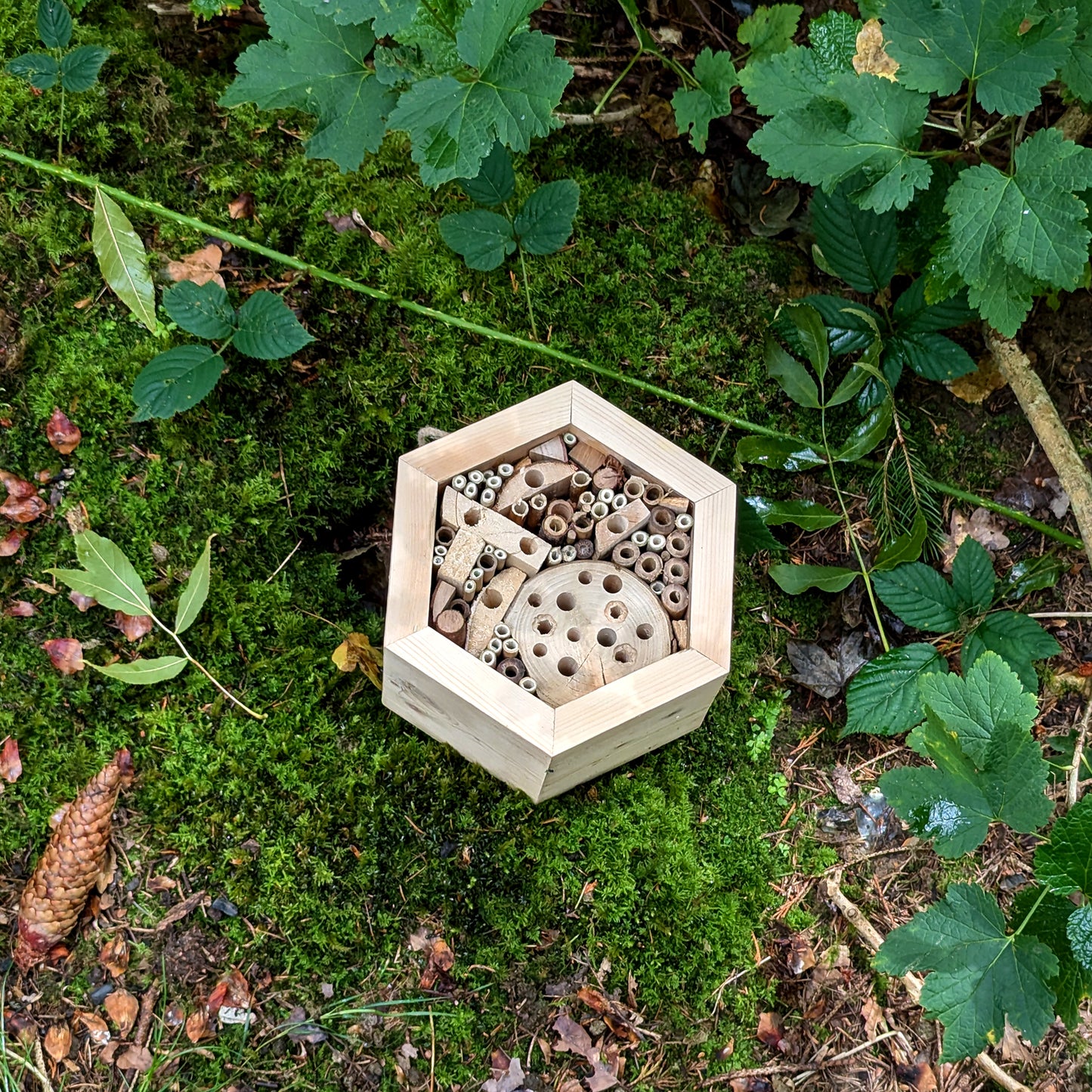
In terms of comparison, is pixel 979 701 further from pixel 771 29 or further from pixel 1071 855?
pixel 771 29

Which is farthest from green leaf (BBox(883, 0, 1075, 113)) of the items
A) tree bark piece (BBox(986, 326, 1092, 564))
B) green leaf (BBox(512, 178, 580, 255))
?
green leaf (BBox(512, 178, 580, 255))

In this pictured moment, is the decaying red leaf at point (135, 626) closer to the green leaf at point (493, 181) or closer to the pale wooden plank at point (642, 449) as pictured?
the pale wooden plank at point (642, 449)

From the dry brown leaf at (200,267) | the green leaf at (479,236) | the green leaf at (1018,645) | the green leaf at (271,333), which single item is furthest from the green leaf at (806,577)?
the dry brown leaf at (200,267)

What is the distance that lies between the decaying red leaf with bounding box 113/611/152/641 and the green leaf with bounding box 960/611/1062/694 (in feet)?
7.88

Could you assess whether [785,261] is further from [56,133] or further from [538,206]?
[56,133]

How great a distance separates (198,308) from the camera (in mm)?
2615

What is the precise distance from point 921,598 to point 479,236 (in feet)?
5.81

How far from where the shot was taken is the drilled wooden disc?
2.20 metres

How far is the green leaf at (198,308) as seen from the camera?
8.54 feet

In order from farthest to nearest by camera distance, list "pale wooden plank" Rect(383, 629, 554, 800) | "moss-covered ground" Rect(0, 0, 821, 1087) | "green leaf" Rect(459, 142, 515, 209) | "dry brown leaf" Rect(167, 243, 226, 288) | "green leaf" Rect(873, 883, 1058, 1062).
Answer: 1. "dry brown leaf" Rect(167, 243, 226, 288)
2. "green leaf" Rect(459, 142, 515, 209)
3. "moss-covered ground" Rect(0, 0, 821, 1087)
4. "pale wooden plank" Rect(383, 629, 554, 800)
5. "green leaf" Rect(873, 883, 1058, 1062)

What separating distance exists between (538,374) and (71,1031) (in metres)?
2.28

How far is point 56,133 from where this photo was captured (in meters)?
2.81

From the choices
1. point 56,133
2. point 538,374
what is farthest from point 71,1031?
point 56,133

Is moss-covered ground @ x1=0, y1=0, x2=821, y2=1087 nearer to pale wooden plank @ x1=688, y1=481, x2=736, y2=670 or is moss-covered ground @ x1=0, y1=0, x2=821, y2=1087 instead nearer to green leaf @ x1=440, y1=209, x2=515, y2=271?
green leaf @ x1=440, y1=209, x2=515, y2=271
